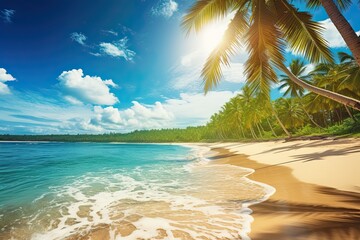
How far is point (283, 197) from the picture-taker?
17.1ft

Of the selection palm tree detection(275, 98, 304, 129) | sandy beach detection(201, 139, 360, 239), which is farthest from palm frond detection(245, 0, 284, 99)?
palm tree detection(275, 98, 304, 129)

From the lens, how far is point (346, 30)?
10.3 feet

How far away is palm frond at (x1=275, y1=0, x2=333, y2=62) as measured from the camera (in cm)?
489

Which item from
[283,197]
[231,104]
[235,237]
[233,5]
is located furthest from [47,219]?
[231,104]

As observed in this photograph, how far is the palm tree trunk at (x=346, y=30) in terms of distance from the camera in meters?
3.01

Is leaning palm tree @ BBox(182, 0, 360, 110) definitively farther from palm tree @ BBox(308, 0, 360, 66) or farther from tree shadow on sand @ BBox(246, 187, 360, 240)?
tree shadow on sand @ BBox(246, 187, 360, 240)

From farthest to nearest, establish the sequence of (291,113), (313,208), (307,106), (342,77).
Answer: (291,113)
(307,106)
(342,77)
(313,208)

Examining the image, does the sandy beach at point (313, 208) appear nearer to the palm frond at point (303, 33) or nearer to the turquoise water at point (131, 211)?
the turquoise water at point (131, 211)

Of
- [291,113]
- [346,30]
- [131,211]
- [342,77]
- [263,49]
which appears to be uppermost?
[342,77]

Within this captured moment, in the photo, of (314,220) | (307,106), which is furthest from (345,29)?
(307,106)

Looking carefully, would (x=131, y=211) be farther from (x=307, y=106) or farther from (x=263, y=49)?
(x=307, y=106)

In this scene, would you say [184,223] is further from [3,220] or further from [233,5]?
[233,5]

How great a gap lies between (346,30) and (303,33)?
226 cm

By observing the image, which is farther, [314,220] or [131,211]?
[131,211]
